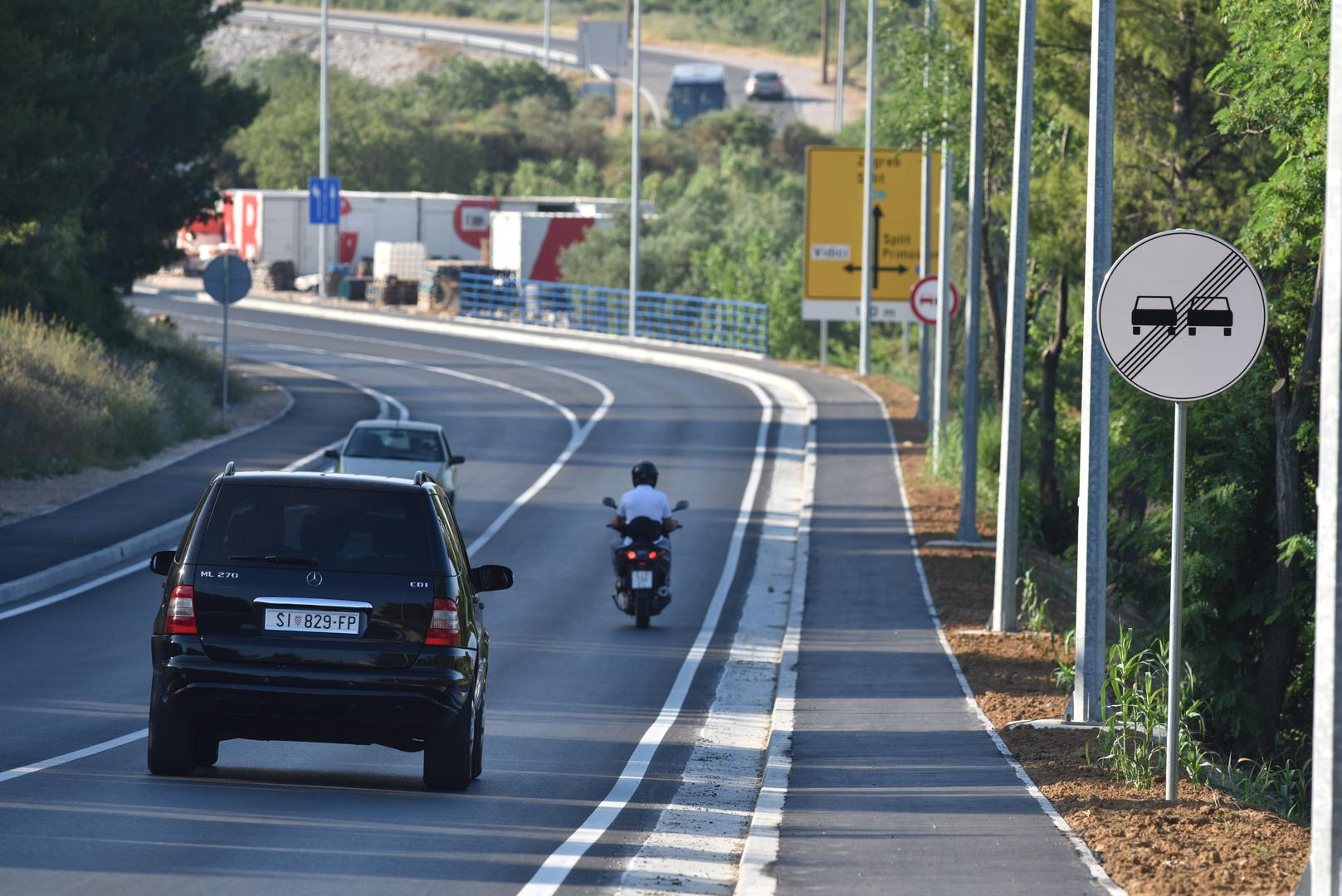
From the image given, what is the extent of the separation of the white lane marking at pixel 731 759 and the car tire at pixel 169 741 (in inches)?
102

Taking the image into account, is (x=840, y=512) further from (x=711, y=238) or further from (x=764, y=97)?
(x=764, y=97)

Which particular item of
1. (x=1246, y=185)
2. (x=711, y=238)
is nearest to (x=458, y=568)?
(x=1246, y=185)

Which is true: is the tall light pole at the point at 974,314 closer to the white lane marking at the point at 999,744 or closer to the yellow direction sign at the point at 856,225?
the white lane marking at the point at 999,744

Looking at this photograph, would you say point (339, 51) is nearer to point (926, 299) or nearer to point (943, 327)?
point (926, 299)

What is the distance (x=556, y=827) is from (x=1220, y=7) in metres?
12.1

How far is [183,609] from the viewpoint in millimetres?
10188

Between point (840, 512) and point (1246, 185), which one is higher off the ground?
point (1246, 185)

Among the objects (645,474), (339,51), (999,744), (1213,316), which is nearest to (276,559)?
(1213,316)

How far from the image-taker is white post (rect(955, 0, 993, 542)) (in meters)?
22.8

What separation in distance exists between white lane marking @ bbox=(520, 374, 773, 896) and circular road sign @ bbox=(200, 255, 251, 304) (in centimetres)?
1093

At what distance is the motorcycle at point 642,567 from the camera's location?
808 inches

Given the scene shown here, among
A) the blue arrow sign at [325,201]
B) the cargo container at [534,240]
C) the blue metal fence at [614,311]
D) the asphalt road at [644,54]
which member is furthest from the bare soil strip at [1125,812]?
the asphalt road at [644,54]

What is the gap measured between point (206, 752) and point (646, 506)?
32.2 feet

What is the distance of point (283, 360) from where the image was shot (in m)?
53.5
